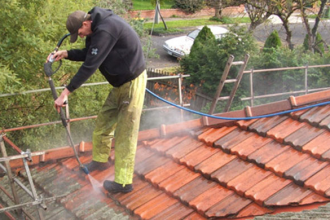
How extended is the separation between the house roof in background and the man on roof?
0.27 metres

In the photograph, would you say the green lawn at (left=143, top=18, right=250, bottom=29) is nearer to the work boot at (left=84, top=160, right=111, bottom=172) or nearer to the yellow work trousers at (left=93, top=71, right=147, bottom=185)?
the work boot at (left=84, top=160, right=111, bottom=172)

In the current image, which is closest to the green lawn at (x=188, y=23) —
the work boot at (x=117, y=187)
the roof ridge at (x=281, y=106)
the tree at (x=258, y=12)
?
the tree at (x=258, y=12)

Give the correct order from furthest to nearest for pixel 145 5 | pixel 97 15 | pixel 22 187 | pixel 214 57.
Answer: pixel 145 5 → pixel 214 57 → pixel 97 15 → pixel 22 187

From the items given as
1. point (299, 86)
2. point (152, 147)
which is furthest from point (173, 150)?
point (299, 86)

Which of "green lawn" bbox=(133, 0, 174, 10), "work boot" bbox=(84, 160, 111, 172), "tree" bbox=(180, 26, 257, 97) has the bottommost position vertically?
"green lawn" bbox=(133, 0, 174, 10)

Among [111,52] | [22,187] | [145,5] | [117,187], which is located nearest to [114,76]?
[111,52]

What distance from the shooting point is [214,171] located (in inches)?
163

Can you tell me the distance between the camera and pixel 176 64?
2158cm

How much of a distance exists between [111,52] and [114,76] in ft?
0.78

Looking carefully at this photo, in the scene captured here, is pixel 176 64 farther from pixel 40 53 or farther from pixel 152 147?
pixel 152 147

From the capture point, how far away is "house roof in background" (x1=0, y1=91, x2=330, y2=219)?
362 centimetres

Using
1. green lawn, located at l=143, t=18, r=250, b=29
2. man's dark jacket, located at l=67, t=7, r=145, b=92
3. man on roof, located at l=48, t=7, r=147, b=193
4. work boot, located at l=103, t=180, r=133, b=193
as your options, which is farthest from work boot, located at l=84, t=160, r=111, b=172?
green lawn, located at l=143, t=18, r=250, b=29

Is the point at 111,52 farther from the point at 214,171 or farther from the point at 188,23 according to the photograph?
the point at 188,23

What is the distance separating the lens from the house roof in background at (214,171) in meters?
3.62
